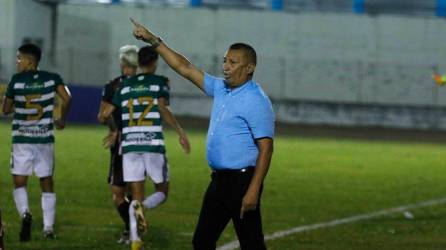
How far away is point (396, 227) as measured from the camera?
54.7 ft

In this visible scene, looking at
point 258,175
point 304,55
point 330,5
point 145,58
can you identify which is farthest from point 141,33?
point 330,5

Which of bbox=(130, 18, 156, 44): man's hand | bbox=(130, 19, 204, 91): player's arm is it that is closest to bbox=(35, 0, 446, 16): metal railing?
bbox=(130, 19, 204, 91): player's arm

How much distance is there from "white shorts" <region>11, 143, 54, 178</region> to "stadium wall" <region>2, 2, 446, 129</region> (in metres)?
37.7

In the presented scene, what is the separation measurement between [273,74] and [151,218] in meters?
36.6

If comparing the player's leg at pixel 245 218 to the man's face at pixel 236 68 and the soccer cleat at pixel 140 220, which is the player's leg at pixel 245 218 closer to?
the man's face at pixel 236 68

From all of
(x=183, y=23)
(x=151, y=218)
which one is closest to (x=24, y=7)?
(x=183, y=23)

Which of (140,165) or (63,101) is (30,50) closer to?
(63,101)

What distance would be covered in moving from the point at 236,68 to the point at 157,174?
4.21 metres

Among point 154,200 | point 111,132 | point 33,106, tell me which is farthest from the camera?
point 111,132

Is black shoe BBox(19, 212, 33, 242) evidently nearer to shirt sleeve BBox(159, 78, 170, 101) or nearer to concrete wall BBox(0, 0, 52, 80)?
shirt sleeve BBox(159, 78, 170, 101)

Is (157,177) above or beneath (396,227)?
above

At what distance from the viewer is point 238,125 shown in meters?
9.75

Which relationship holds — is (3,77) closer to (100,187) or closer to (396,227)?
(100,187)

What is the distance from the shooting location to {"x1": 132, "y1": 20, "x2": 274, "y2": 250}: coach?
31.8 feet
